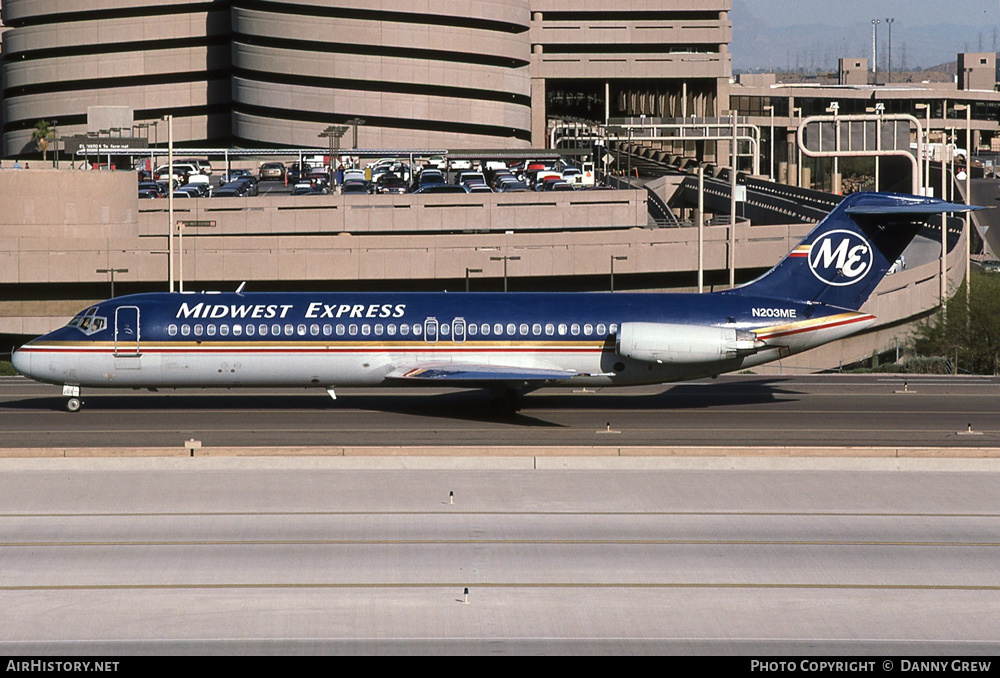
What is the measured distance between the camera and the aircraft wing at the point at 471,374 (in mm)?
30953

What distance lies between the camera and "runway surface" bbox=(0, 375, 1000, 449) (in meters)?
29.6

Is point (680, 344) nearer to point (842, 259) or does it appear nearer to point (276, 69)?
point (842, 259)

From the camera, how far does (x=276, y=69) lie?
118m

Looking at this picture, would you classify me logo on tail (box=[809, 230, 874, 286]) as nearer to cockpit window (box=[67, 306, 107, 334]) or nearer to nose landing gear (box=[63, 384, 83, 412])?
cockpit window (box=[67, 306, 107, 334])

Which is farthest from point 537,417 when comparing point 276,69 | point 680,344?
point 276,69

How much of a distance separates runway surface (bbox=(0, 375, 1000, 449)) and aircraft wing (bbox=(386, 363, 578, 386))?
1.20 meters

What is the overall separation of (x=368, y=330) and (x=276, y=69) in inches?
3589

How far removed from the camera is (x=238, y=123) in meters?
123

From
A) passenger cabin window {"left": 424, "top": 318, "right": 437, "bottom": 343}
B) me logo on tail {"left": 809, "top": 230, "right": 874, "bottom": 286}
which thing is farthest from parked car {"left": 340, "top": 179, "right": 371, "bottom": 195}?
me logo on tail {"left": 809, "top": 230, "right": 874, "bottom": 286}

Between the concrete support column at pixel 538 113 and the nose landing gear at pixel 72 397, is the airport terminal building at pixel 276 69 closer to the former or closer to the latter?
the concrete support column at pixel 538 113

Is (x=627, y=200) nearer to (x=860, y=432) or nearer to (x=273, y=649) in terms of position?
(x=860, y=432)

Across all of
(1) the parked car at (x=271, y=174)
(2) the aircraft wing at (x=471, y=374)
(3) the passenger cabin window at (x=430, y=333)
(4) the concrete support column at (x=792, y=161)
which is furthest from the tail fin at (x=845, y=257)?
(4) the concrete support column at (x=792, y=161)

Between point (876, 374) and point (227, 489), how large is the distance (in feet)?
87.4
